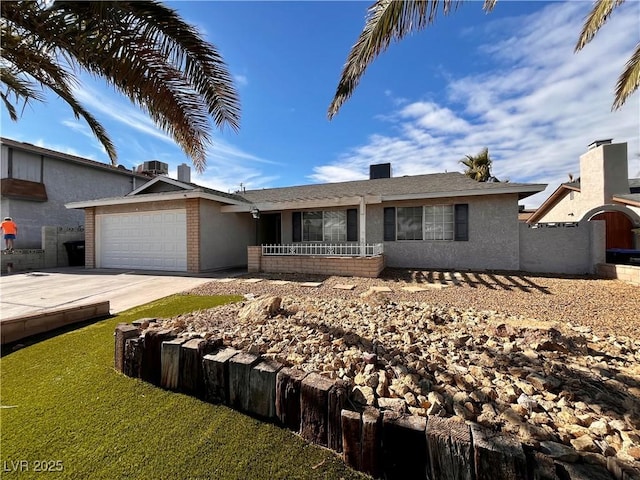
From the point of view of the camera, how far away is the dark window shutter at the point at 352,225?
11570 millimetres

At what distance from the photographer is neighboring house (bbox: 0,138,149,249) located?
46.0ft

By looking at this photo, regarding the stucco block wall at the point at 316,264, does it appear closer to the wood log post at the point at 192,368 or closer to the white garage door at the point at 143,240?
the white garage door at the point at 143,240

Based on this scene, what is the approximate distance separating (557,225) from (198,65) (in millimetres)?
11800

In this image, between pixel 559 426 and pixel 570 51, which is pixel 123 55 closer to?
pixel 559 426

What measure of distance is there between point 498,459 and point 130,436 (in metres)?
2.50

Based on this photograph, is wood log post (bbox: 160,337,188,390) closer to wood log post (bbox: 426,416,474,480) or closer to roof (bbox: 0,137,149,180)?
wood log post (bbox: 426,416,474,480)

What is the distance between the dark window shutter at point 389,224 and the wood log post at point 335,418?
9.77 meters

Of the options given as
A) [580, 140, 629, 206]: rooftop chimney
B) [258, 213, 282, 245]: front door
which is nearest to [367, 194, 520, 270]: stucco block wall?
[258, 213, 282, 245]: front door

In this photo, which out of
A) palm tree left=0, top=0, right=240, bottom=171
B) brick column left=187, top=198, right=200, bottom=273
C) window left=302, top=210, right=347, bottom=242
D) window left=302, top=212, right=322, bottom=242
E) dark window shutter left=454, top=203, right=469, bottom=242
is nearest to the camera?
palm tree left=0, top=0, right=240, bottom=171

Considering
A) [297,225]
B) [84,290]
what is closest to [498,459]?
[84,290]

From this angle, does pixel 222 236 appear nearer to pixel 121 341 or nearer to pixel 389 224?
pixel 389 224

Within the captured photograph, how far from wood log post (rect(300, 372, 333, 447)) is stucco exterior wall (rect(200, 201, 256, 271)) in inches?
382

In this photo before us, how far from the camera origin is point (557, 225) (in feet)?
31.2

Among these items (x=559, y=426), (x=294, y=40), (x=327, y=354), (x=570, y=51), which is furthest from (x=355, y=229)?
(x=559, y=426)
